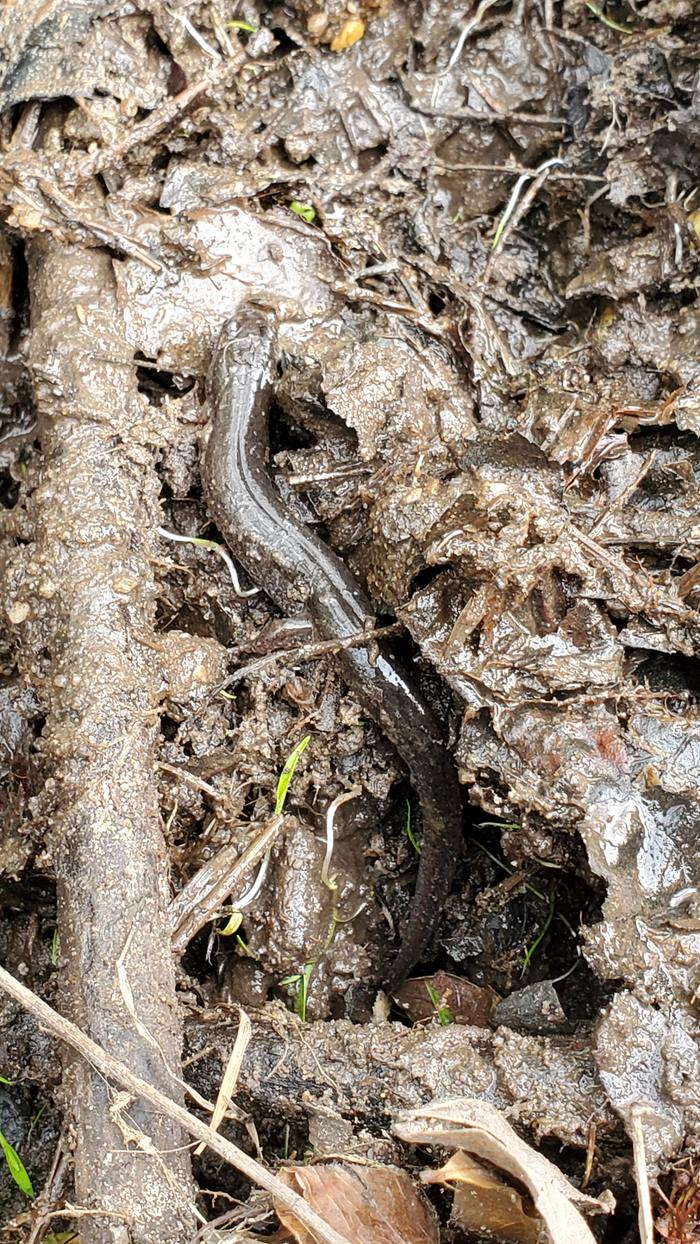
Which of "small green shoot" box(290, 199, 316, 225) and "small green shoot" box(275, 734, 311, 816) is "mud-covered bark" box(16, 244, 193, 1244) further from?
"small green shoot" box(290, 199, 316, 225)

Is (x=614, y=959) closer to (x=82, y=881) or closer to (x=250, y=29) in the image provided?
(x=82, y=881)

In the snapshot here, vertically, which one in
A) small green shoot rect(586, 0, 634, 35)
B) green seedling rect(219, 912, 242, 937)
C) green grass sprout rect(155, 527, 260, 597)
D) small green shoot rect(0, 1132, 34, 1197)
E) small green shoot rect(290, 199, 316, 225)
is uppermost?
small green shoot rect(586, 0, 634, 35)

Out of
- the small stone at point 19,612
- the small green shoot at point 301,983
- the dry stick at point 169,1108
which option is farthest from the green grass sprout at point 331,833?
the small stone at point 19,612

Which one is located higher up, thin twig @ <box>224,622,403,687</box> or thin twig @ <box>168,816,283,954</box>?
thin twig @ <box>224,622,403,687</box>

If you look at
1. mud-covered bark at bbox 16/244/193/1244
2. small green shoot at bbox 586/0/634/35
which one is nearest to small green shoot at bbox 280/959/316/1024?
mud-covered bark at bbox 16/244/193/1244

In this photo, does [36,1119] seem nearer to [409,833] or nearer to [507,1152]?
[409,833]

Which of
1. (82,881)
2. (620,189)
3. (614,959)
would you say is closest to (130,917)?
(82,881)
